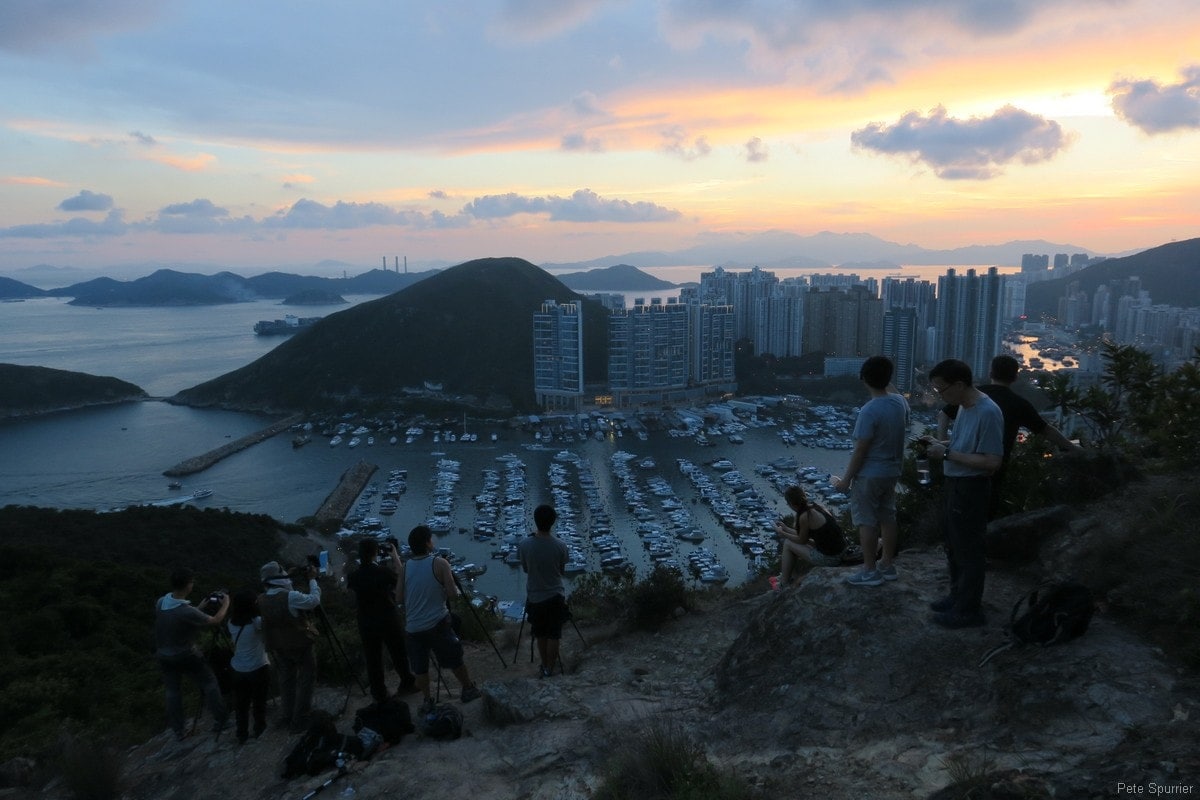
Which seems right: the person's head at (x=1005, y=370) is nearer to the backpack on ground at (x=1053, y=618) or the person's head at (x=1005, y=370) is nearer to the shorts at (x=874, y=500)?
the shorts at (x=874, y=500)

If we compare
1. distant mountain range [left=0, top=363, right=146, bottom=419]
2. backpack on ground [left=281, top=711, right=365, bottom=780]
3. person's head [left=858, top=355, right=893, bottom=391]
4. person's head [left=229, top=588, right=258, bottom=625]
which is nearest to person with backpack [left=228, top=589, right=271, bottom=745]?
person's head [left=229, top=588, right=258, bottom=625]

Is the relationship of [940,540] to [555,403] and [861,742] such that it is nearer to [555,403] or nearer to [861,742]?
[861,742]

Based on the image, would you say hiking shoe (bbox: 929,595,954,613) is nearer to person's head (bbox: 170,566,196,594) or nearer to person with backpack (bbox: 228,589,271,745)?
person with backpack (bbox: 228,589,271,745)

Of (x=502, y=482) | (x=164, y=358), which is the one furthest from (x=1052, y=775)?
(x=164, y=358)

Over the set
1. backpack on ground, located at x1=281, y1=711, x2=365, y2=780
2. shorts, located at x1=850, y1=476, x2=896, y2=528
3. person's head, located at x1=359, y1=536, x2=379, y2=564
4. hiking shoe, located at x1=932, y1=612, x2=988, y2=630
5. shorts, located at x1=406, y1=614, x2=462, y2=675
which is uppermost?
shorts, located at x1=850, y1=476, x2=896, y2=528

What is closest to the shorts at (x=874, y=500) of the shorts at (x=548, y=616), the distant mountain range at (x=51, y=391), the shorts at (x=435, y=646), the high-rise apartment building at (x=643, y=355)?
the shorts at (x=548, y=616)

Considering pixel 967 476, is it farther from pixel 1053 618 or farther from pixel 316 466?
pixel 316 466
